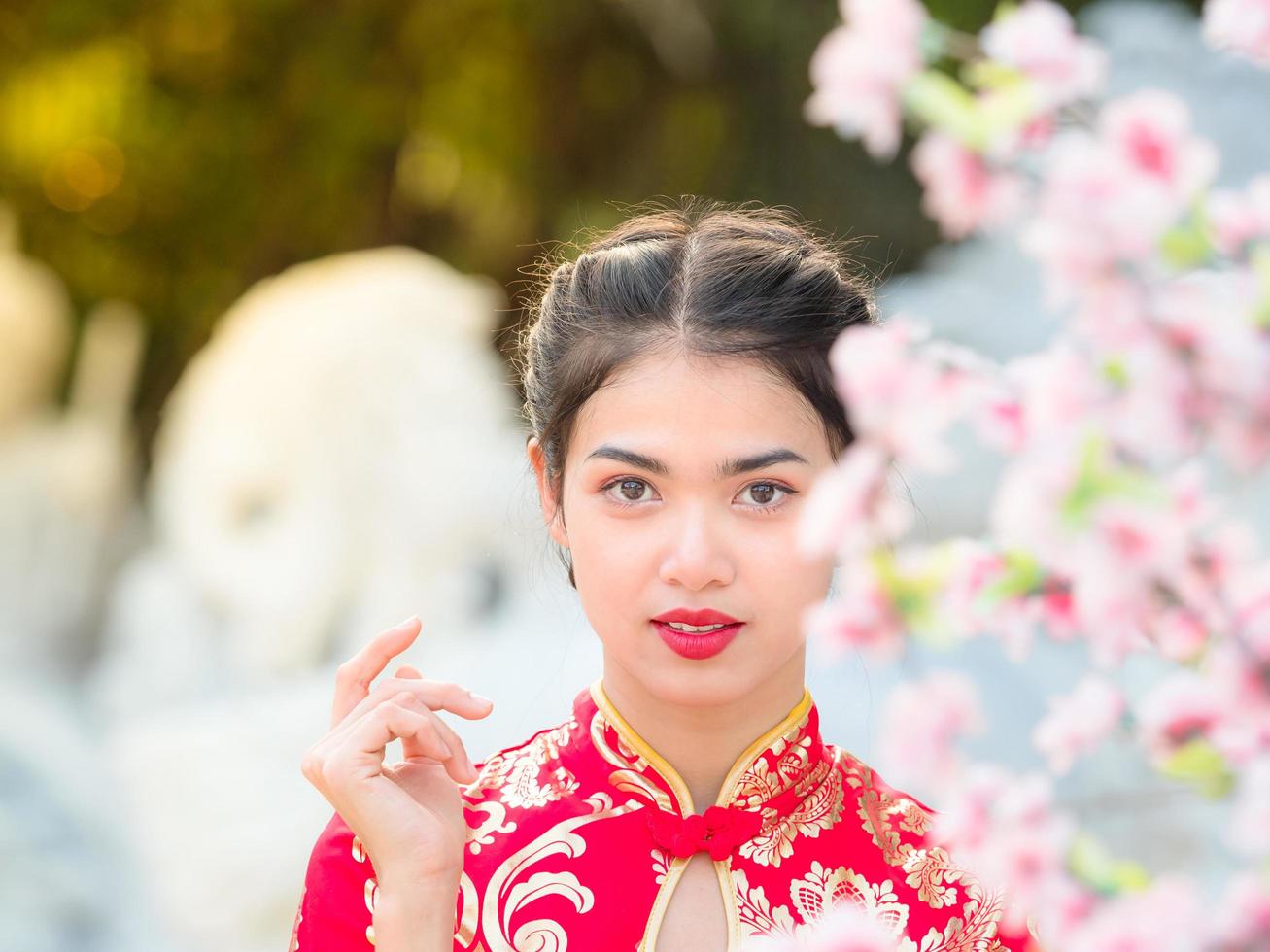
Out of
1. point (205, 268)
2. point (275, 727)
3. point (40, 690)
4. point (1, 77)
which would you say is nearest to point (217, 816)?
point (275, 727)

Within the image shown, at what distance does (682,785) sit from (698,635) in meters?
0.14

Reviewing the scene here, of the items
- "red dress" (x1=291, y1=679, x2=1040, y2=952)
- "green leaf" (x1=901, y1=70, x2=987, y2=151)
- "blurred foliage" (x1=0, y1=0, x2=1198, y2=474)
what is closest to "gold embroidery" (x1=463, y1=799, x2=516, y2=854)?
"red dress" (x1=291, y1=679, x2=1040, y2=952)

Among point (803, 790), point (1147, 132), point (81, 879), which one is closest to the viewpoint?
point (1147, 132)

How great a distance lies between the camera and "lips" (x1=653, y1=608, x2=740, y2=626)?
0.96 meters

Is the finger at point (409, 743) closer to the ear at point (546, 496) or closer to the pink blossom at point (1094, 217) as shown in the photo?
the ear at point (546, 496)

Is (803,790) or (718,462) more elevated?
(718,462)

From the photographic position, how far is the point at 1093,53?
0.45 meters

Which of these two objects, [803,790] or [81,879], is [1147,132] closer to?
[803,790]

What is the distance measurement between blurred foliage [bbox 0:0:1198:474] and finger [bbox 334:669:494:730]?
7.40 feet

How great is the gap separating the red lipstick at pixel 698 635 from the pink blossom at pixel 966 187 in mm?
528

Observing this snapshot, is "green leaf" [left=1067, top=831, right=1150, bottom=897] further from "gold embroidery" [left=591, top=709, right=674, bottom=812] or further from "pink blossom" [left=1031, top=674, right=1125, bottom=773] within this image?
"gold embroidery" [left=591, top=709, right=674, bottom=812]

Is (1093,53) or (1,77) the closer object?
(1093,53)

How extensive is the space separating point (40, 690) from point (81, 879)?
0.49 m

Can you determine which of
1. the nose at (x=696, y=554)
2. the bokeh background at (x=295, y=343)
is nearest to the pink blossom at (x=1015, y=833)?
the nose at (x=696, y=554)
